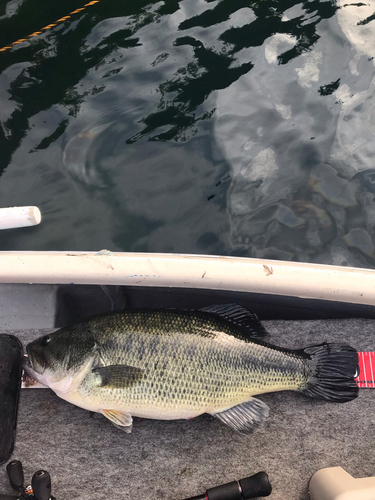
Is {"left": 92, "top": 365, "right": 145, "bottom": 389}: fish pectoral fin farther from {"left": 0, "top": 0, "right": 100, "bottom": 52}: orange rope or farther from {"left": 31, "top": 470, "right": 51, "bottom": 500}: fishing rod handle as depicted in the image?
{"left": 0, "top": 0, "right": 100, "bottom": 52}: orange rope

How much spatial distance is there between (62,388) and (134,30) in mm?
4164

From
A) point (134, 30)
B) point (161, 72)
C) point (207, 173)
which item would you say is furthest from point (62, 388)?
point (134, 30)

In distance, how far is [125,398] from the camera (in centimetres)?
209

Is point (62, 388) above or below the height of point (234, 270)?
below

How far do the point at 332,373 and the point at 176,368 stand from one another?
33.3 inches

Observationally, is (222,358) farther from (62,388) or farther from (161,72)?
(161,72)

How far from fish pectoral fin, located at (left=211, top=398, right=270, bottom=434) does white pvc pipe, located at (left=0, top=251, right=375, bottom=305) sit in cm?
62

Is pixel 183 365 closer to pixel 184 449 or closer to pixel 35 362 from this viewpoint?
pixel 184 449

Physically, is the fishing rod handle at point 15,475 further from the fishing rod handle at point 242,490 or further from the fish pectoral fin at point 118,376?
the fishing rod handle at point 242,490

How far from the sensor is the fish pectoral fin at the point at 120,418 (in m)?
2.12

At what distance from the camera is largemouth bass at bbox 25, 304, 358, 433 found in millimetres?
2084

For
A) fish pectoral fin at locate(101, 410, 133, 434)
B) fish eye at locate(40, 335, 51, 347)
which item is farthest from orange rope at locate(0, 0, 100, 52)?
fish pectoral fin at locate(101, 410, 133, 434)

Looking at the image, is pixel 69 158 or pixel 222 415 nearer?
pixel 222 415

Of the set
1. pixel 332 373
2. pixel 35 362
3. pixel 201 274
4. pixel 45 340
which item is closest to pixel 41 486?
pixel 35 362
